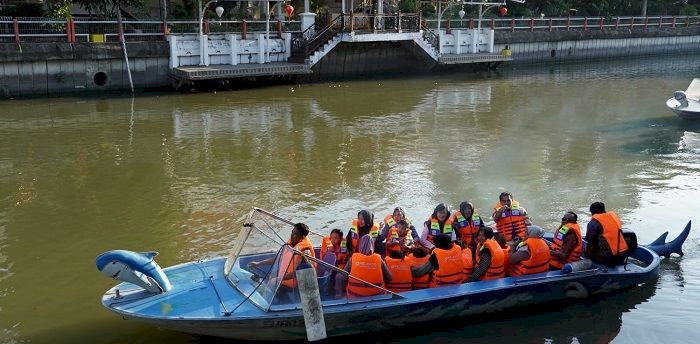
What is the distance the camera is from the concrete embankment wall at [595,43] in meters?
36.9

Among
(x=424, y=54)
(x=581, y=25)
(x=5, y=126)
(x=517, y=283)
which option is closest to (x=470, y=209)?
(x=517, y=283)

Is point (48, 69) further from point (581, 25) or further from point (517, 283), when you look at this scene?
point (581, 25)

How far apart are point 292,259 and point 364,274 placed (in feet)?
2.60

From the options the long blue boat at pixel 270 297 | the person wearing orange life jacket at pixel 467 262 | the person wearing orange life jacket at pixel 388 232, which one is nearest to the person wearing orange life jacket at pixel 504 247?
the long blue boat at pixel 270 297

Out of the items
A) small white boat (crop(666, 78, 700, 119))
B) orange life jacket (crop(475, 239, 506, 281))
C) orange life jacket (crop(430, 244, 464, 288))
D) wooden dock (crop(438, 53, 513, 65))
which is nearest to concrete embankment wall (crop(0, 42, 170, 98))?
wooden dock (crop(438, 53, 513, 65))

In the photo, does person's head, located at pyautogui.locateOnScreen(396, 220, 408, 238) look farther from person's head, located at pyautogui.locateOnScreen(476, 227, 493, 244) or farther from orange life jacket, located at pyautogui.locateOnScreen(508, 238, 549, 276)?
orange life jacket, located at pyautogui.locateOnScreen(508, 238, 549, 276)

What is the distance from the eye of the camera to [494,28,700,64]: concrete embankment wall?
121ft

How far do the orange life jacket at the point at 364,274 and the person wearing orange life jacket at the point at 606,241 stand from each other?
2.84 meters

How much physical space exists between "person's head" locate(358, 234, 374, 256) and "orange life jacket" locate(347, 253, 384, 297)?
0.60 m

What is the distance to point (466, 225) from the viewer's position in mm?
8984

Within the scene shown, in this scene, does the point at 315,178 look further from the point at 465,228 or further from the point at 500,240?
the point at 500,240

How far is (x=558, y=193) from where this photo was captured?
12.7 metres

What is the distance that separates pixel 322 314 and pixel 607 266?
3.69 metres

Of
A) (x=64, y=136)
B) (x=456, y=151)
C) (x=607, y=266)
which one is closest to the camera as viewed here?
(x=607, y=266)
